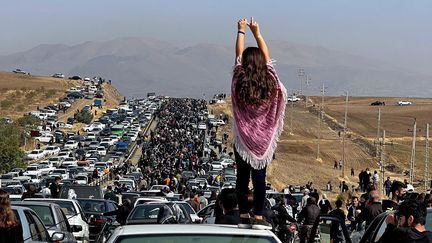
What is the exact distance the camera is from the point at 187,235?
6.82 metres

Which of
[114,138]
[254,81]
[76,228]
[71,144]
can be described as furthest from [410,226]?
[114,138]

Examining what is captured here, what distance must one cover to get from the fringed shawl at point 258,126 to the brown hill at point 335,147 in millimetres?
69557

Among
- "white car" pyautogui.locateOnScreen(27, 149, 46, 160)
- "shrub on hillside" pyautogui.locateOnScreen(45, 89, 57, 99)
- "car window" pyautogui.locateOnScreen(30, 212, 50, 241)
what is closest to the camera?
"car window" pyautogui.locateOnScreen(30, 212, 50, 241)

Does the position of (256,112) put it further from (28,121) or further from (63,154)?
(28,121)


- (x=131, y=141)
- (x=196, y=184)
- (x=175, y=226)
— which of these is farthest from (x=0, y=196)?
(x=131, y=141)

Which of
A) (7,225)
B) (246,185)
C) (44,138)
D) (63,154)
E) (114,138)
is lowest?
(63,154)

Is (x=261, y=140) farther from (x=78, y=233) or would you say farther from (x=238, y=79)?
(x=78, y=233)

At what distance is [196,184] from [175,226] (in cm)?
5336

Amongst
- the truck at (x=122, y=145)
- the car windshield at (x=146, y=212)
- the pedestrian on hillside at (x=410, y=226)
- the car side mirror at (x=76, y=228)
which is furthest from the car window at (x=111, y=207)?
the truck at (x=122, y=145)

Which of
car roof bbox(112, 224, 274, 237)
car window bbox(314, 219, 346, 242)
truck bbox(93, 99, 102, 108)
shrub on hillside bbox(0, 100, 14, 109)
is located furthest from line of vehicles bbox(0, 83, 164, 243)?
shrub on hillside bbox(0, 100, 14, 109)

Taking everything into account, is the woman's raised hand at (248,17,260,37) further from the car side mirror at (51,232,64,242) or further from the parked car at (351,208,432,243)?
the car side mirror at (51,232,64,242)

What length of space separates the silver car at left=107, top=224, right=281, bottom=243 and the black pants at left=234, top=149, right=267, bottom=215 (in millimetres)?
1195

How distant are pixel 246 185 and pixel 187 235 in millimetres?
1493

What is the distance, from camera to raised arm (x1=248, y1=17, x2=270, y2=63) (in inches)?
316
